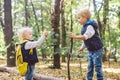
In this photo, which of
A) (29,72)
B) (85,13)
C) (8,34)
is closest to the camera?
(85,13)

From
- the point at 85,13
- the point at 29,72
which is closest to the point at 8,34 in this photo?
the point at 29,72

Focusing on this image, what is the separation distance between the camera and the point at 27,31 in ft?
21.1

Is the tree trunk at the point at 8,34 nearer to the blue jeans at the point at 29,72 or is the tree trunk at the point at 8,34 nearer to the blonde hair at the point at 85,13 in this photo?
the blue jeans at the point at 29,72

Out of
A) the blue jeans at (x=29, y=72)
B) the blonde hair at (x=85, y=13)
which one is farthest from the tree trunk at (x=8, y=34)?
the blonde hair at (x=85, y=13)

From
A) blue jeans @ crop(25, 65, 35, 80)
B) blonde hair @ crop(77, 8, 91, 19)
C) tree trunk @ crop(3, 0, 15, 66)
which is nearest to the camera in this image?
blonde hair @ crop(77, 8, 91, 19)

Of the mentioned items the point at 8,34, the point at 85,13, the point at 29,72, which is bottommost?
the point at 8,34

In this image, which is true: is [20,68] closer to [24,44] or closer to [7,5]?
[24,44]

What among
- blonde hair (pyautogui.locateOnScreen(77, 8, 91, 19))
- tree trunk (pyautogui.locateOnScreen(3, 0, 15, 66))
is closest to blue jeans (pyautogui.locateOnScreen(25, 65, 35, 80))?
blonde hair (pyautogui.locateOnScreen(77, 8, 91, 19))

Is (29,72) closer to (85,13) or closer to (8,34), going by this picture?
(85,13)

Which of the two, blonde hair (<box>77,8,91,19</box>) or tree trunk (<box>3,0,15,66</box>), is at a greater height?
blonde hair (<box>77,8,91,19</box>)

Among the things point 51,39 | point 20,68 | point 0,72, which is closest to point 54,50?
point 51,39

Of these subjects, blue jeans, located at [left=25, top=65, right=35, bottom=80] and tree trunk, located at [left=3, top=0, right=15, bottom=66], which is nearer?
blue jeans, located at [left=25, top=65, right=35, bottom=80]

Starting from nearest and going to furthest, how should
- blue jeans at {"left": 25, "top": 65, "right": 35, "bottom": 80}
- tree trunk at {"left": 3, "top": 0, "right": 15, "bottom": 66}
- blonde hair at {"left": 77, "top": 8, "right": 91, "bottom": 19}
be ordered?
blonde hair at {"left": 77, "top": 8, "right": 91, "bottom": 19} < blue jeans at {"left": 25, "top": 65, "right": 35, "bottom": 80} < tree trunk at {"left": 3, "top": 0, "right": 15, "bottom": 66}

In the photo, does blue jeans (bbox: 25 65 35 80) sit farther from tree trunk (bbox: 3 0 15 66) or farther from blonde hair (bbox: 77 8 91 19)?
tree trunk (bbox: 3 0 15 66)
